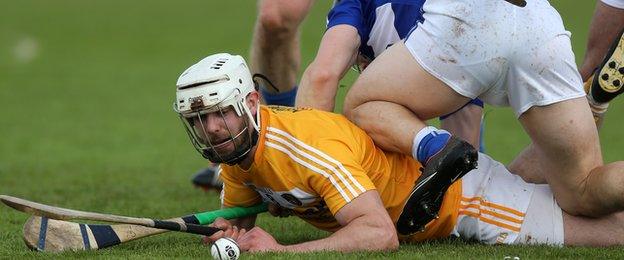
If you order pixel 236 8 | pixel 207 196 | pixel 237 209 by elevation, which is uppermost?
pixel 237 209

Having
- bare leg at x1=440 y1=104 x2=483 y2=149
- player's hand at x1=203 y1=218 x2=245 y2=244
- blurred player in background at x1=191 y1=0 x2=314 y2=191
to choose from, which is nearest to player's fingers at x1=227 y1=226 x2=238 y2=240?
player's hand at x1=203 y1=218 x2=245 y2=244

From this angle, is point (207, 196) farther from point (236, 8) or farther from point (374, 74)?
point (236, 8)

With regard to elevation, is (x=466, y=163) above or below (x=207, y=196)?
above

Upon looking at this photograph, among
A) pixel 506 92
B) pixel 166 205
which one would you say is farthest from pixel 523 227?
pixel 166 205

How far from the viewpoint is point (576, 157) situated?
6078 mm

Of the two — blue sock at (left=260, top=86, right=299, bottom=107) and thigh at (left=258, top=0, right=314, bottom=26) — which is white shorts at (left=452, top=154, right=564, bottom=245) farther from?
blue sock at (left=260, top=86, right=299, bottom=107)

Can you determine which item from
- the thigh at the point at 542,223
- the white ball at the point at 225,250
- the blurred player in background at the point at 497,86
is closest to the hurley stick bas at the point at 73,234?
the white ball at the point at 225,250

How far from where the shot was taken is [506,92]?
618cm

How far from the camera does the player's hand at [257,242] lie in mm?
5789

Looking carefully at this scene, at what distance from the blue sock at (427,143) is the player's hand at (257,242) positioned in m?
0.80

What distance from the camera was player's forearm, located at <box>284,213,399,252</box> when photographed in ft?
18.6

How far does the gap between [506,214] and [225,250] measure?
63.4 inches

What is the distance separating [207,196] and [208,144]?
10.5 ft

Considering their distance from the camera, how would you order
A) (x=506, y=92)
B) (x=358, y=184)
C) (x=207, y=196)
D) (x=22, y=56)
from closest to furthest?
(x=358, y=184), (x=506, y=92), (x=207, y=196), (x=22, y=56)
